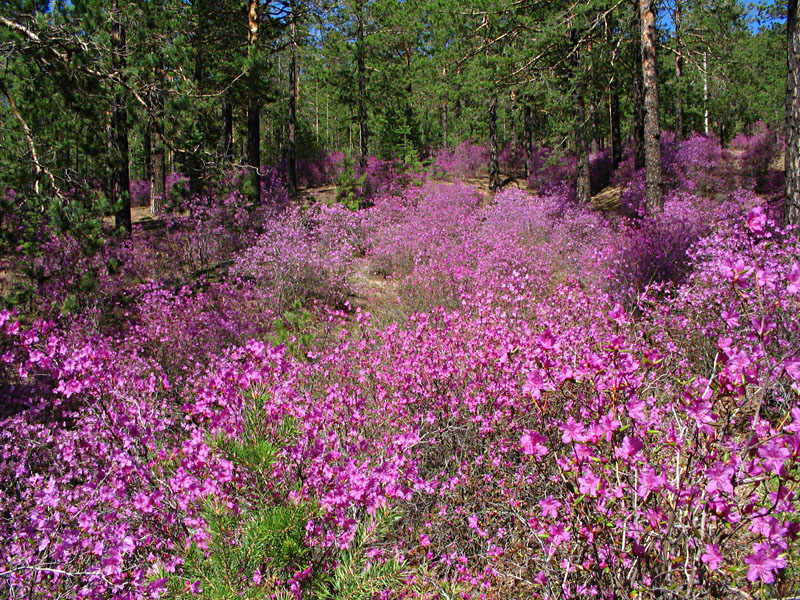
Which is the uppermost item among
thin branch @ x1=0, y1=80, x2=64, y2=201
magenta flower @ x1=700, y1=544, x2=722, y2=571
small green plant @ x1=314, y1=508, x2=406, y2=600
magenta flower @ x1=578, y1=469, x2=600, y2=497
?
thin branch @ x1=0, y1=80, x2=64, y2=201

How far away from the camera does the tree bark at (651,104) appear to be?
8.95m

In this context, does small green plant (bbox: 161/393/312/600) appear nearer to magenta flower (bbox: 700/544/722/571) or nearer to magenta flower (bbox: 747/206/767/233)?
magenta flower (bbox: 700/544/722/571)

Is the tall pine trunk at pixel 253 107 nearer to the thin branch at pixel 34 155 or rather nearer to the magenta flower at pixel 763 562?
the thin branch at pixel 34 155

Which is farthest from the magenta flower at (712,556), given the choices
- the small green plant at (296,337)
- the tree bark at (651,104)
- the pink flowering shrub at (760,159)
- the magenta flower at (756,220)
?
the pink flowering shrub at (760,159)

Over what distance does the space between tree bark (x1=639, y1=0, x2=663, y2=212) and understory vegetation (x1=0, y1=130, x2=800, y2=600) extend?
3.80 ft

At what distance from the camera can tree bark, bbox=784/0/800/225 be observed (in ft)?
17.4

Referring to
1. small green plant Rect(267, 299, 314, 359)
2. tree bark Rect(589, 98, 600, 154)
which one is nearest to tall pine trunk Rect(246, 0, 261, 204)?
small green plant Rect(267, 299, 314, 359)

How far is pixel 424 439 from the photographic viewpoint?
3.49 m

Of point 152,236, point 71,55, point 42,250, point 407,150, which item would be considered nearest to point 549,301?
point 71,55

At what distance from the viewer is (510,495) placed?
3.02 metres

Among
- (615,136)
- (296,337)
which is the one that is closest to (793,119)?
A: (296,337)

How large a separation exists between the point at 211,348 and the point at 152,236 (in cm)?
670

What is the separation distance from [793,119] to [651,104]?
394 cm

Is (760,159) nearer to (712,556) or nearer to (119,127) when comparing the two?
(119,127)
